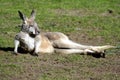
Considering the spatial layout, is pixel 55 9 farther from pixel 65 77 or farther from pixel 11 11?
pixel 65 77

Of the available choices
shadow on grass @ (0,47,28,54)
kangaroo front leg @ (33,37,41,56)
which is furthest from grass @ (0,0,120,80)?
kangaroo front leg @ (33,37,41,56)

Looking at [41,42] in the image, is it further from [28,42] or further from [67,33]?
[67,33]

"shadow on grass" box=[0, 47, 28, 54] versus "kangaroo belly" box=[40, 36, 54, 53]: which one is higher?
"kangaroo belly" box=[40, 36, 54, 53]

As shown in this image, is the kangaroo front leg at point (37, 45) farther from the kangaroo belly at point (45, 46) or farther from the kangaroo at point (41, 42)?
the kangaroo belly at point (45, 46)

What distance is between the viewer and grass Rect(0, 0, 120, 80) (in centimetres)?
869

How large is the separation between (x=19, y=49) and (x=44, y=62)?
91cm

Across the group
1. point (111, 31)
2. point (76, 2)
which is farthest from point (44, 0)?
point (111, 31)

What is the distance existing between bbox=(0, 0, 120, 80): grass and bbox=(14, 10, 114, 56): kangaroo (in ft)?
0.55

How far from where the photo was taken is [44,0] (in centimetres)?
1789

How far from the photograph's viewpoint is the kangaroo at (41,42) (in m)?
9.92

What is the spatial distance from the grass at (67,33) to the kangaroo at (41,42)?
0.17 m

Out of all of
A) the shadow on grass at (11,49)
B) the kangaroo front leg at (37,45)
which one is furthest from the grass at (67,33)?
the kangaroo front leg at (37,45)

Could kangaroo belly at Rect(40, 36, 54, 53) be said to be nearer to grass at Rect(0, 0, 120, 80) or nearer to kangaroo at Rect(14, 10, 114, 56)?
kangaroo at Rect(14, 10, 114, 56)

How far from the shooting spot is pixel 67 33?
12750mm
